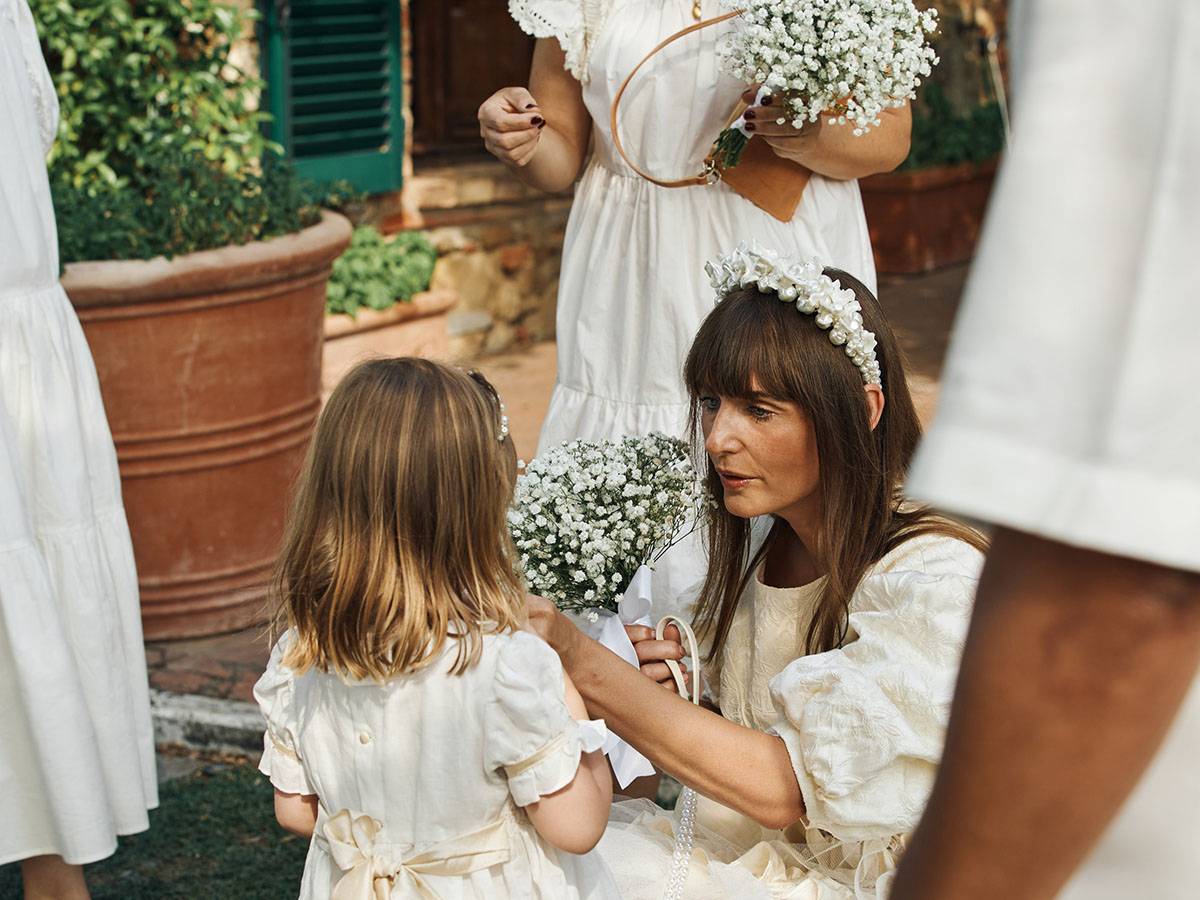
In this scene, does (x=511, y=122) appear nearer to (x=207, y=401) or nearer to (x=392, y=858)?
(x=392, y=858)

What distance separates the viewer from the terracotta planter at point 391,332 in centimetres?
678

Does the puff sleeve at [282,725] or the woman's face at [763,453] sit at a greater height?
the woman's face at [763,453]

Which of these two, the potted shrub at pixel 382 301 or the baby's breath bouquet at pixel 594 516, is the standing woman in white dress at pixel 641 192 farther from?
the potted shrub at pixel 382 301

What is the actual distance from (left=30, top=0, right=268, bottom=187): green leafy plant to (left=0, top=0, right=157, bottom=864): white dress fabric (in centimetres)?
214

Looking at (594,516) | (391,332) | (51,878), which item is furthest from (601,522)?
(391,332)

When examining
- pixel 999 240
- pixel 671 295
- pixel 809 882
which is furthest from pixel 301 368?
pixel 999 240

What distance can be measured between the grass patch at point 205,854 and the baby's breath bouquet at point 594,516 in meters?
1.47

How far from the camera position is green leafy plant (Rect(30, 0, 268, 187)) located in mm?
5387

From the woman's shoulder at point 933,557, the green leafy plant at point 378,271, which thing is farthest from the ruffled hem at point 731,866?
the green leafy plant at point 378,271

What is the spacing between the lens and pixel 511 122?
3.05 m

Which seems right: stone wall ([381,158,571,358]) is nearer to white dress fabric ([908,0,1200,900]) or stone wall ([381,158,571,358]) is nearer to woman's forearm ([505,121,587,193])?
woman's forearm ([505,121,587,193])

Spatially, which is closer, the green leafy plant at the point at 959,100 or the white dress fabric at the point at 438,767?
the white dress fabric at the point at 438,767

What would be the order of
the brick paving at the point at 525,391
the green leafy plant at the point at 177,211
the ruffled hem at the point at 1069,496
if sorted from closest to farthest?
the ruffled hem at the point at 1069,496, the brick paving at the point at 525,391, the green leafy plant at the point at 177,211

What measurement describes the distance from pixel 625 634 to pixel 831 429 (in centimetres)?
44
